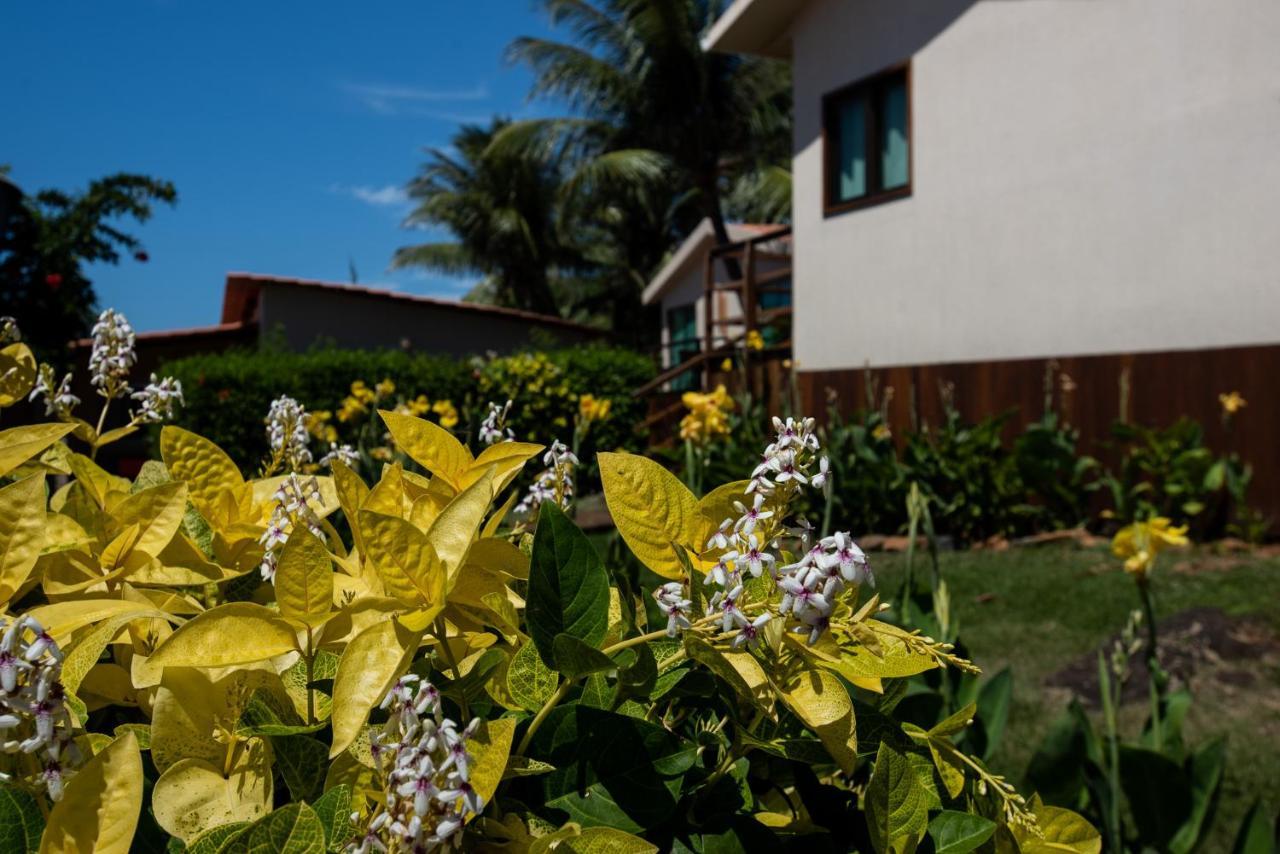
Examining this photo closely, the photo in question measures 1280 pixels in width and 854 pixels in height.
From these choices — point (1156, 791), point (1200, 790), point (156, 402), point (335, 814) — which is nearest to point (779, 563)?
point (335, 814)

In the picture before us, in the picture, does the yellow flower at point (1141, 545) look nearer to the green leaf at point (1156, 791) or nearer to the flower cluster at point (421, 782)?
the green leaf at point (1156, 791)

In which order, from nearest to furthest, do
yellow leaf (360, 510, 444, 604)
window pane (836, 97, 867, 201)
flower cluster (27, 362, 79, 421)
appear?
yellow leaf (360, 510, 444, 604) < flower cluster (27, 362, 79, 421) < window pane (836, 97, 867, 201)

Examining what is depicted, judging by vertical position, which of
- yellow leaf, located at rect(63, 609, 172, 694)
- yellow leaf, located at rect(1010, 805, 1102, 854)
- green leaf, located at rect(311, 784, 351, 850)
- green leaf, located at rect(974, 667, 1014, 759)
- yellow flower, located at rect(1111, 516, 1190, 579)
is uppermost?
yellow leaf, located at rect(63, 609, 172, 694)

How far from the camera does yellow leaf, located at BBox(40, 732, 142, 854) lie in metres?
0.56

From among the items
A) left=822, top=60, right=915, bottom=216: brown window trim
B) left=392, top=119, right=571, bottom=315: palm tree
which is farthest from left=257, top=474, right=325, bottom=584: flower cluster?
left=392, top=119, right=571, bottom=315: palm tree

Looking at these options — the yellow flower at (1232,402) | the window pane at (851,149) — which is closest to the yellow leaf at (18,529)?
the yellow flower at (1232,402)

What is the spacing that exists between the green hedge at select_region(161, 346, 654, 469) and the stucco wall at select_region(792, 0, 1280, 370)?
3.07 metres

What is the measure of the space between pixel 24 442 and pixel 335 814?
46cm

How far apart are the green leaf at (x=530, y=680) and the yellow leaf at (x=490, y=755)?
7 cm

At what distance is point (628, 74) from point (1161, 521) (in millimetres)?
26349

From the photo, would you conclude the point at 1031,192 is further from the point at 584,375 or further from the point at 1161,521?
the point at 1161,521

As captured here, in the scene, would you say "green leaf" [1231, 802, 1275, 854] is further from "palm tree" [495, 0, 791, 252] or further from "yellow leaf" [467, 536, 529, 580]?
"palm tree" [495, 0, 791, 252]

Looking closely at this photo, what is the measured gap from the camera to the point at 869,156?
10367 mm

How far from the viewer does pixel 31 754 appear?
552mm
